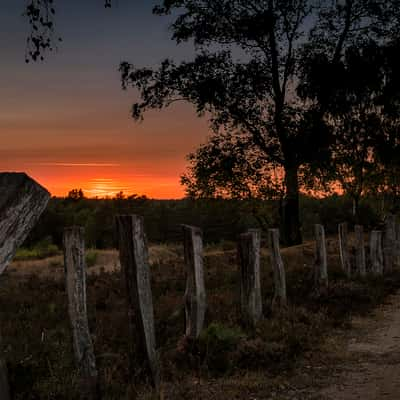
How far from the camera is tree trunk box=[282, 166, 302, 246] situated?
28.5 metres

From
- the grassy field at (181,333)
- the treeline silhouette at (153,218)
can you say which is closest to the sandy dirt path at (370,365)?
the grassy field at (181,333)

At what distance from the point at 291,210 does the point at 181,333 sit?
20388 millimetres

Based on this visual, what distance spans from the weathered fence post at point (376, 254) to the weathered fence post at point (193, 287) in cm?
1144

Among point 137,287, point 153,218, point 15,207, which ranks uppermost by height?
point 153,218

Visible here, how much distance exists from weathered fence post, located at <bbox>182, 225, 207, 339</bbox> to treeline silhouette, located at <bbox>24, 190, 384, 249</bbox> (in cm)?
3431

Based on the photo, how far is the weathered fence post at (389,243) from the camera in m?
20.3

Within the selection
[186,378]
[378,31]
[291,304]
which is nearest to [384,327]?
[291,304]

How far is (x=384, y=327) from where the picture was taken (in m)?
11.3

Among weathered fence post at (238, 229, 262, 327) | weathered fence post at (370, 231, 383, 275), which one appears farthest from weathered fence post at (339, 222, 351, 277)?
weathered fence post at (238, 229, 262, 327)

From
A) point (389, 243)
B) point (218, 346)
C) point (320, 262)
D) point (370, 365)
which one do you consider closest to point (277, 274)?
point (320, 262)

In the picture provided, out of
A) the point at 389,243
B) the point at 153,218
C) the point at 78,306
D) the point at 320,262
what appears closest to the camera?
the point at 78,306

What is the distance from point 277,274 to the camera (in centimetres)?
1227

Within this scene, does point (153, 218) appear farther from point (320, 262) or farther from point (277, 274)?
point (277, 274)

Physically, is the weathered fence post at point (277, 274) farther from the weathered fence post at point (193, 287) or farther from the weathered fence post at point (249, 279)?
the weathered fence post at point (193, 287)
